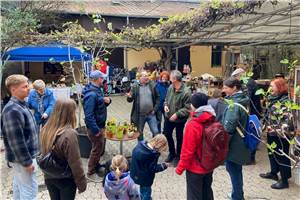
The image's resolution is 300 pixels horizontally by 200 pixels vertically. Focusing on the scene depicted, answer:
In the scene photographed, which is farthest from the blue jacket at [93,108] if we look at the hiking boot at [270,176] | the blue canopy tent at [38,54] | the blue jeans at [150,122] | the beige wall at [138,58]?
the beige wall at [138,58]

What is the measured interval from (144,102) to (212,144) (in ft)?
9.76

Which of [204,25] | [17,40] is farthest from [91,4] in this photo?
[204,25]

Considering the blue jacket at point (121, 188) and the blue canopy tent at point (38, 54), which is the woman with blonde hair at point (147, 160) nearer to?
the blue jacket at point (121, 188)

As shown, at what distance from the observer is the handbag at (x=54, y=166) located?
11.6ft

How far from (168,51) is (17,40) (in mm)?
4842

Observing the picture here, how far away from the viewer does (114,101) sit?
15750mm

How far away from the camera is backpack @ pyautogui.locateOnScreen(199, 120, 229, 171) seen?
3947 millimetres

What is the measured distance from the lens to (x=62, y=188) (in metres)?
3.66

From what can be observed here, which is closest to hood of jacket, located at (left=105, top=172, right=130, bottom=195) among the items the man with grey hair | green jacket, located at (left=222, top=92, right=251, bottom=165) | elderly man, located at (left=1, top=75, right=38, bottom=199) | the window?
elderly man, located at (left=1, top=75, right=38, bottom=199)

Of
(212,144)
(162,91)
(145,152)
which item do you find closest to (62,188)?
(145,152)

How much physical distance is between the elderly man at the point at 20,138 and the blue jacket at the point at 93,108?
1489 millimetres

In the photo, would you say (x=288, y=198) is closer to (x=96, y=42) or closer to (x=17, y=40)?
(x=96, y=42)

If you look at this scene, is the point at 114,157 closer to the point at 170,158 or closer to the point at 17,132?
the point at 17,132

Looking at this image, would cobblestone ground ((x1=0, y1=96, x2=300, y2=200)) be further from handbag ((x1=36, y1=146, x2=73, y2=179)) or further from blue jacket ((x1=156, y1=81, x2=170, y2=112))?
handbag ((x1=36, y1=146, x2=73, y2=179))
